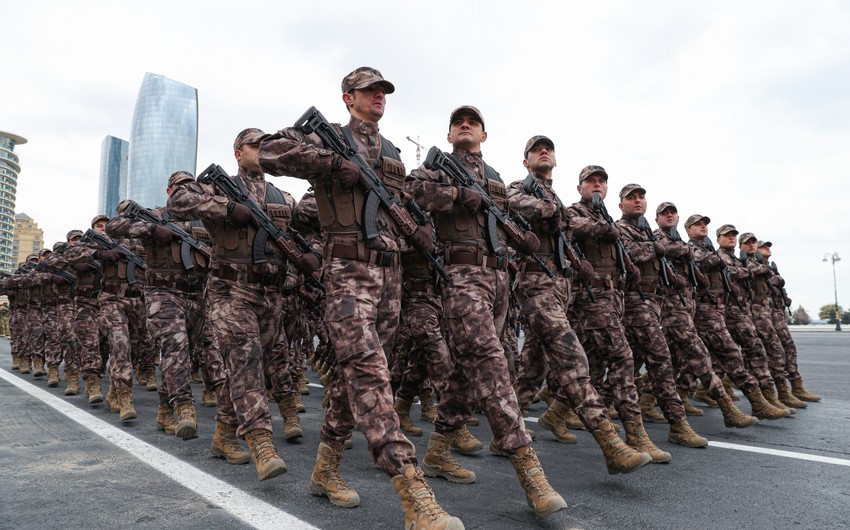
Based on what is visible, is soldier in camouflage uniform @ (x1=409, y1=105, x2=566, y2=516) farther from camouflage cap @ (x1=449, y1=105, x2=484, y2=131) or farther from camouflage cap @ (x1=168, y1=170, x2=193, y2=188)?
camouflage cap @ (x1=168, y1=170, x2=193, y2=188)

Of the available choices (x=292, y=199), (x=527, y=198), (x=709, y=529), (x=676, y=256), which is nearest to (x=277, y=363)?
(x=292, y=199)

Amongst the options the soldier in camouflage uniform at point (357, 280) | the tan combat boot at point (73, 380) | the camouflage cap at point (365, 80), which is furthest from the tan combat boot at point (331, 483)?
the tan combat boot at point (73, 380)

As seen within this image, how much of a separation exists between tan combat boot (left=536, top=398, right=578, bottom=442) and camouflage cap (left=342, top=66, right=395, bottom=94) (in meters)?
3.08

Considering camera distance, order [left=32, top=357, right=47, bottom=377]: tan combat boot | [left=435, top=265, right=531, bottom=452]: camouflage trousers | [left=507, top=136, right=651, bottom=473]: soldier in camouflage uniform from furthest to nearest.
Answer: [left=32, top=357, right=47, bottom=377]: tan combat boot, [left=507, top=136, right=651, bottom=473]: soldier in camouflage uniform, [left=435, top=265, right=531, bottom=452]: camouflage trousers

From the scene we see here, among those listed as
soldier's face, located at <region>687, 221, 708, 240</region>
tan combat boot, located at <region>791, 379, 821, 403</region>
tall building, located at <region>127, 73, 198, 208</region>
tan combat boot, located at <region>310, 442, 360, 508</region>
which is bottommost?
tan combat boot, located at <region>791, 379, 821, 403</region>

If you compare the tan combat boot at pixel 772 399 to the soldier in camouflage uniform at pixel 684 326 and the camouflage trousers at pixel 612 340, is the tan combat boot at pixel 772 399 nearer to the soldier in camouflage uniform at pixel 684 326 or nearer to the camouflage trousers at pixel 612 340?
the soldier in camouflage uniform at pixel 684 326

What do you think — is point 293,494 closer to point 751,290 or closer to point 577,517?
point 577,517

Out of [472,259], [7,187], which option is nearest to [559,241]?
[472,259]

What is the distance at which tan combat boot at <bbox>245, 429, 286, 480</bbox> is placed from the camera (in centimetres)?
343

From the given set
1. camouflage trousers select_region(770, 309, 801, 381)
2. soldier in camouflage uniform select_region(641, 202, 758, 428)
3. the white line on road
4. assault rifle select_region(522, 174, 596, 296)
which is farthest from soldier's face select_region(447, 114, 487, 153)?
camouflage trousers select_region(770, 309, 801, 381)

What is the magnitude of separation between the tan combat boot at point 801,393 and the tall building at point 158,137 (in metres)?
126

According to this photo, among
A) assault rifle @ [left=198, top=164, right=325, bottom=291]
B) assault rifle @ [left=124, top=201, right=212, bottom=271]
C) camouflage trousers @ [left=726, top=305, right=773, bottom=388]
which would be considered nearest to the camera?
assault rifle @ [left=198, top=164, right=325, bottom=291]

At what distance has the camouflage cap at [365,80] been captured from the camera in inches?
137

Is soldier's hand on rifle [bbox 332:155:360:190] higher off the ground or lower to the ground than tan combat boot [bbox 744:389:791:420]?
higher
